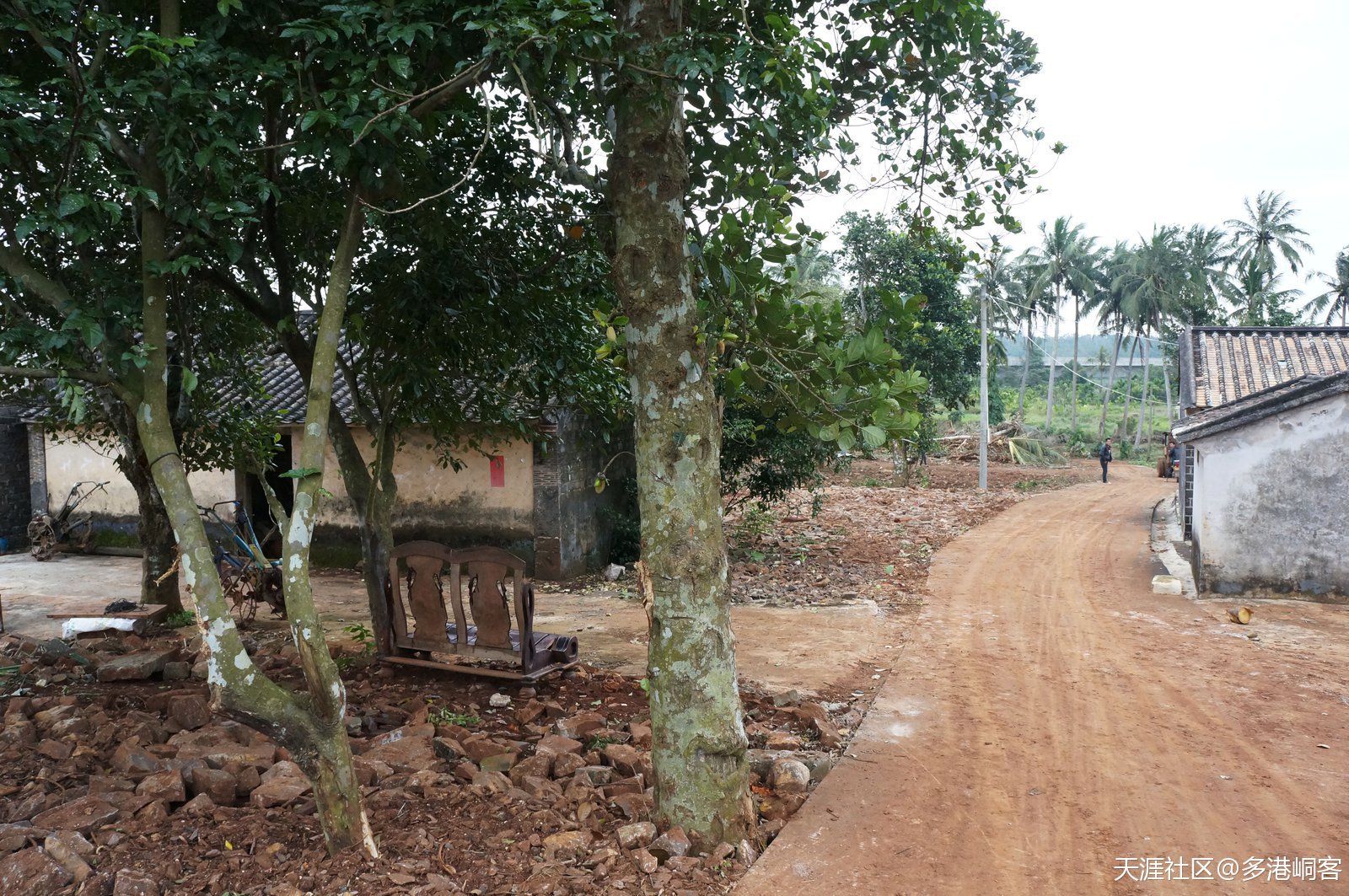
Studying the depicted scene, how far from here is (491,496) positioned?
1426 centimetres

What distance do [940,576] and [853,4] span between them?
381 inches

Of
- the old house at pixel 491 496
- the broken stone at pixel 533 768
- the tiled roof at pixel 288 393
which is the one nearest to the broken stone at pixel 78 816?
the broken stone at pixel 533 768

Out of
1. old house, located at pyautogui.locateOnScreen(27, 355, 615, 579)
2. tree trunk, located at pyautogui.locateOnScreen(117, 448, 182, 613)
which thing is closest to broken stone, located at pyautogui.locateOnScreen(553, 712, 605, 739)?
tree trunk, located at pyautogui.locateOnScreen(117, 448, 182, 613)

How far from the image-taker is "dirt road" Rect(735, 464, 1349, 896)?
4.69 m

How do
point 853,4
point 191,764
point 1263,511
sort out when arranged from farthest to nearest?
point 1263,511 < point 853,4 < point 191,764

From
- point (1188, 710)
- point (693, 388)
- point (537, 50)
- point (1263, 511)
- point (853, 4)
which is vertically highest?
point (853, 4)

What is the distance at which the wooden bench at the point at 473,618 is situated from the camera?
7.30 m

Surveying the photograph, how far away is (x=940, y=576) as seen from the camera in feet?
46.0

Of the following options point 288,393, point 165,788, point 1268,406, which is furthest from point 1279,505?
point 288,393

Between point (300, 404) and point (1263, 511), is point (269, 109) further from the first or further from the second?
point (1263, 511)

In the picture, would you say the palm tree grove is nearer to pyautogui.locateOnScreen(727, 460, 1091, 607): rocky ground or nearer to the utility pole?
pyautogui.locateOnScreen(727, 460, 1091, 607): rocky ground

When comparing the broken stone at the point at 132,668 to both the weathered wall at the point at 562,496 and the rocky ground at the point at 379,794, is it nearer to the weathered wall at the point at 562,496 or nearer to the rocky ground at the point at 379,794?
the rocky ground at the point at 379,794

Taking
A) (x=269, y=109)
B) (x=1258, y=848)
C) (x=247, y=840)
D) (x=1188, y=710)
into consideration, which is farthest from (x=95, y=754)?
(x=1188, y=710)

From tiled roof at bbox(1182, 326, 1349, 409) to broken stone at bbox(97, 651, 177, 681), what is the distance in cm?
1582
